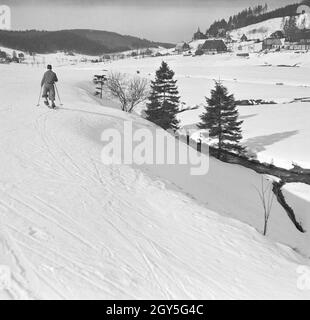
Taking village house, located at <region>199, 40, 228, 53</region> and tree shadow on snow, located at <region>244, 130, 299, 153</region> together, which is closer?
tree shadow on snow, located at <region>244, 130, 299, 153</region>

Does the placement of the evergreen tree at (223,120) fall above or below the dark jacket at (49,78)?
below

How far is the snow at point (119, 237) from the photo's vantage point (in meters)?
5.59

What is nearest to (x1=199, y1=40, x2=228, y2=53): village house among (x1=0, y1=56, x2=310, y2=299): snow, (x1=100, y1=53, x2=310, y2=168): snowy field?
(x1=100, y1=53, x2=310, y2=168): snowy field

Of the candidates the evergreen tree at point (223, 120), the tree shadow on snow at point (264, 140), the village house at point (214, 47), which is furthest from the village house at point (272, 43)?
the evergreen tree at point (223, 120)

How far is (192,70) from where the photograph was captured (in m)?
110

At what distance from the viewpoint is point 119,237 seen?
274 inches

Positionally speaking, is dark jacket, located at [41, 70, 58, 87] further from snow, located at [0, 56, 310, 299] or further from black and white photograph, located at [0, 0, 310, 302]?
snow, located at [0, 56, 310, 299]

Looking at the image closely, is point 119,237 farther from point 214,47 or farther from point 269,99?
point 214,47

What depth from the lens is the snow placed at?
559cm

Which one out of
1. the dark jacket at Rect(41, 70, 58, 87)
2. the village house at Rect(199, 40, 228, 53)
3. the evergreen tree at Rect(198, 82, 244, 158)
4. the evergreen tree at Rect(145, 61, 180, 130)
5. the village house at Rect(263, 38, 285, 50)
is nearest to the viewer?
the dark jacket at Rect(41, 70, 58, 87)

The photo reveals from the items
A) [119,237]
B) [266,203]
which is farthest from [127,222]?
[266,203]

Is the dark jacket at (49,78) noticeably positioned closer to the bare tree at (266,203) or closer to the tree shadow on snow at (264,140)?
the bare tree at (266,203)
